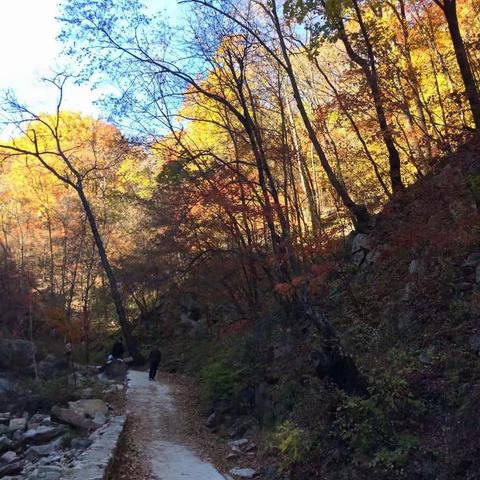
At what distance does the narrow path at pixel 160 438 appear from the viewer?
318 inches

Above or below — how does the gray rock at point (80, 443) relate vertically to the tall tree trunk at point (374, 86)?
below

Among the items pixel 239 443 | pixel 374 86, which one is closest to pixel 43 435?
pixel 239 443

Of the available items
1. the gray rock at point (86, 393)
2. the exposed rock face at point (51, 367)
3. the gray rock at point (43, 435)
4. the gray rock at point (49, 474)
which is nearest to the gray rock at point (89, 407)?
the gray rock at point (43, 435)

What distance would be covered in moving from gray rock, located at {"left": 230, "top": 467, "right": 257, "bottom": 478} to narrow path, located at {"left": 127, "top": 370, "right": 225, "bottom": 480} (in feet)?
1.01

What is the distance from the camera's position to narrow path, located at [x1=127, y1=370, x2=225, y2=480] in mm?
8086

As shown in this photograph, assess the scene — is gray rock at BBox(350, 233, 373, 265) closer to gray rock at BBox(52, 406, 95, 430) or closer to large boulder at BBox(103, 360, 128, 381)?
gray rock at BBox(52, 406, 95, 430)

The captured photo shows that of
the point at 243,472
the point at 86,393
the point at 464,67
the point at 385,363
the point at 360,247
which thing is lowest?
the point at 243,472

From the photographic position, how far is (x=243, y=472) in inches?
320

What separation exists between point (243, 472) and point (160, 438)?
2.80 m

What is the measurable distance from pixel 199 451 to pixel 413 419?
15.9ft

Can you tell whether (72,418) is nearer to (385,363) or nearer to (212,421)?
(212,421)

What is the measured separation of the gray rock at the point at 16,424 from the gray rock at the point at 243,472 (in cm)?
671

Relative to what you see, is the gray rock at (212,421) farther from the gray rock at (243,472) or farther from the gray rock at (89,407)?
the gray rock at (243,472)

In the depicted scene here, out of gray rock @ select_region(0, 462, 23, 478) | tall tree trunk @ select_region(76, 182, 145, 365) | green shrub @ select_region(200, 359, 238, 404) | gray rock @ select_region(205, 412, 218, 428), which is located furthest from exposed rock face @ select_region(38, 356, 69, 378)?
gray rock @ select_region(0, 462, 23, 478)
